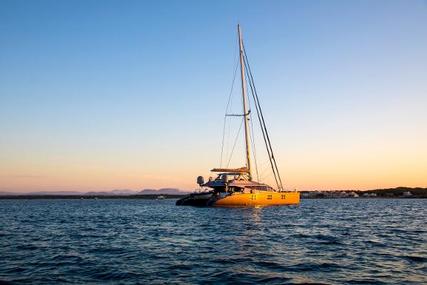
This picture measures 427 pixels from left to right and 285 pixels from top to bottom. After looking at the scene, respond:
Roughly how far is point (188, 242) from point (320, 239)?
26.2 feet

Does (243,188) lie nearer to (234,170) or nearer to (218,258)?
(234,170)

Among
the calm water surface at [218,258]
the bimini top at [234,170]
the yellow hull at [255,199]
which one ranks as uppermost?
the bimini top at [234,170]

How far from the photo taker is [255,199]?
60281 mm

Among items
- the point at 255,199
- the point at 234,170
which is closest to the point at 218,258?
the point at 255,199

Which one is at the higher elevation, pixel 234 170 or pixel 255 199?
pixel 234 170

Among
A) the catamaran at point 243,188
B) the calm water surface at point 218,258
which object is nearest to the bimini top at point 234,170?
the catamaran at point 243,188

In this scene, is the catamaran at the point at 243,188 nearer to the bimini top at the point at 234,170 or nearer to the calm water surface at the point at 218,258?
the bimini top at the point at 234,170

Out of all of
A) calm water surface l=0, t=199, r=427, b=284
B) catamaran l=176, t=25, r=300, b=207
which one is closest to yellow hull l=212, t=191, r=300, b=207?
catamaran l=176, t=25, r=300, b=207

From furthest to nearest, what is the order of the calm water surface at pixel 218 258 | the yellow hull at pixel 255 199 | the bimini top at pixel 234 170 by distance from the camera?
the bimini top at pixel 234 170, the yellow hull at pixel 255 199, the calm water surface at pixel 218 258

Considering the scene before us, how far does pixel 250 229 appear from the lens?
1207 inches

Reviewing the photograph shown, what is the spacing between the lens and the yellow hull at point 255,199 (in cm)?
5891

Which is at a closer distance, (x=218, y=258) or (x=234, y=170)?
(x=218, y=258)

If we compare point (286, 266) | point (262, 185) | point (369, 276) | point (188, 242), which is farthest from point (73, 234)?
point (262, 185)

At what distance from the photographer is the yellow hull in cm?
5891
